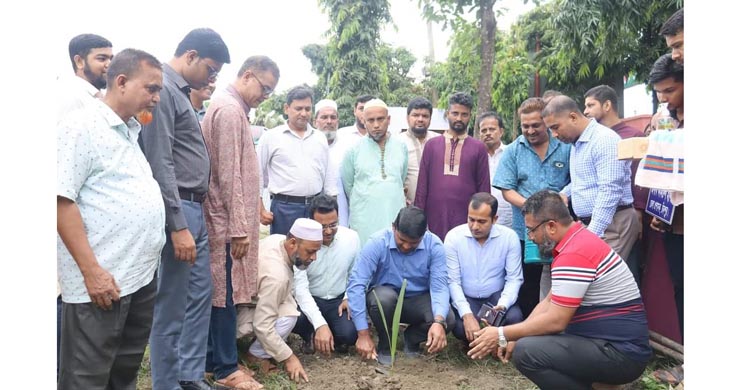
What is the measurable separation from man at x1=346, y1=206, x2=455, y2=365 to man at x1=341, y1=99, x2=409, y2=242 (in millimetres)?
512

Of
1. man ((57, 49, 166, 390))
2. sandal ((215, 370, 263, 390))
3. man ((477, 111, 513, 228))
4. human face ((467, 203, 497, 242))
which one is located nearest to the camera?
man ((57, 49, 166, 390))

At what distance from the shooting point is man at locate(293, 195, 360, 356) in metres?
3.90

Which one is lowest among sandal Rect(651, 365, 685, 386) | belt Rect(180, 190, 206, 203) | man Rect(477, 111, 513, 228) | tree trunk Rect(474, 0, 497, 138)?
sandal Rect(651, 365, 685, 386)

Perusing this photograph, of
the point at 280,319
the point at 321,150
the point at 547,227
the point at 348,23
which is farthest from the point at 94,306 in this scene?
the point at 348,23

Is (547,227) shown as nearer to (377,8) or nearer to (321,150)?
(321,150)

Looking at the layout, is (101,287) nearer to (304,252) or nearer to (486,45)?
(304,252)

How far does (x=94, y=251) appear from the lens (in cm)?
207

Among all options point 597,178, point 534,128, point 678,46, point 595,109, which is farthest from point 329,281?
point 678,46

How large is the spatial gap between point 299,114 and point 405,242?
1.23 meters

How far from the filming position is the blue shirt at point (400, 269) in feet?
12.6

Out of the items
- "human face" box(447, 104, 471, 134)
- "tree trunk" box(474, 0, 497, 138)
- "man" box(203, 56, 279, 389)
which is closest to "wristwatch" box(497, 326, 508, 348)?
"man" box(203, 56, 279, 389)

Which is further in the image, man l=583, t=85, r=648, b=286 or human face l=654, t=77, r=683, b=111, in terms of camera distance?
man l=583, t=85, r=648, b=286

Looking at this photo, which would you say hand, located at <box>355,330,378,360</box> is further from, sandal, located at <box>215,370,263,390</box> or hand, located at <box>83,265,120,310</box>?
hand, located at <box>83,265,120,310</box>

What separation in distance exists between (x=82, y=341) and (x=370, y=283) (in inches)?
87.8
